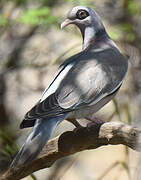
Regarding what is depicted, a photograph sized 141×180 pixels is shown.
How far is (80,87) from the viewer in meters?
3.87

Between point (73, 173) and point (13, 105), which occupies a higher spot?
point (13, 105)

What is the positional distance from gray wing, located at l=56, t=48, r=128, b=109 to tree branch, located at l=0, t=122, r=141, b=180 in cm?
24

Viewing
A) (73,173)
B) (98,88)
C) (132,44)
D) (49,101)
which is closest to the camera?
(49,101)

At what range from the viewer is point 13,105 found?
7074 mm

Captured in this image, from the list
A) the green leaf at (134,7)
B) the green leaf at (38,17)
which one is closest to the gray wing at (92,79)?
the green leaf at (38,17)

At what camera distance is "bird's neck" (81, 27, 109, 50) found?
15.1 feet

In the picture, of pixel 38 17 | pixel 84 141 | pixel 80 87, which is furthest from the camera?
pixel 38 17

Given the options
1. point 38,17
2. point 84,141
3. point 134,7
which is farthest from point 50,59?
point 84,141

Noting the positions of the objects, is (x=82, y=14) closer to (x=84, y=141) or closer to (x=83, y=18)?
(x=83, y=18)

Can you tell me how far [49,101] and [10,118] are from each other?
11.5 feet

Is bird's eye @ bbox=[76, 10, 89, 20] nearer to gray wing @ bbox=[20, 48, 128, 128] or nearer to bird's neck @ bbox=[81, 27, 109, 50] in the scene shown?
bird's neck @ bbox=[81, 27, 109, 50]

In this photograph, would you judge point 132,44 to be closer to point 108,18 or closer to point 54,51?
point 108,18

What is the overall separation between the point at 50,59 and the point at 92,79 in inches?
133

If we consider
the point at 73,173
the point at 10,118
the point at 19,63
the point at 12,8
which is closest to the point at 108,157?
the point at 73,173
